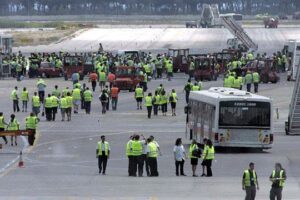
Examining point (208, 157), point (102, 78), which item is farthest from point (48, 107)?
point (208, 157)

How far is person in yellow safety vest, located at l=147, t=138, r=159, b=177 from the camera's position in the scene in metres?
37.8

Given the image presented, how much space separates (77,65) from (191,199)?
54266 mm

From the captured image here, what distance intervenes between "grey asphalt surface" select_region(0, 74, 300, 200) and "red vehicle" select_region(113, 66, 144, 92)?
11.0 m

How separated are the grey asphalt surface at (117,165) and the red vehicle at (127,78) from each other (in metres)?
11.0

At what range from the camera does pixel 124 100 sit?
226 ft

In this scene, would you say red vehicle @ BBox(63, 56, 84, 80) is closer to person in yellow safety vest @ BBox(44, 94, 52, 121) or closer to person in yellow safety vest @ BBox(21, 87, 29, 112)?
person in yellow safety vest @ BBox(21, 87, 29, 112)

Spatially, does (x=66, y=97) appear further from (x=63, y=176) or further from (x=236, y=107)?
(x=63, y=176)

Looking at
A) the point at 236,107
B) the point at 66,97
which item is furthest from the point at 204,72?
the point at 236,107

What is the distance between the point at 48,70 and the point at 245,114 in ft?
145

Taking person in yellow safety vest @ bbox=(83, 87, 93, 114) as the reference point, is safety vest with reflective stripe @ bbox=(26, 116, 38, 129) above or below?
above

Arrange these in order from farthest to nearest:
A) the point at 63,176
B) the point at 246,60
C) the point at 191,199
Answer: the point at 246,60 → the point at 63,176 → the point at 191,199

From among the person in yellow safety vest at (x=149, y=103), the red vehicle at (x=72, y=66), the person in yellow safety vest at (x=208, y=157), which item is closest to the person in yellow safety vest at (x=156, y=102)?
the person in yellow safety vest at (x=149, y=103)

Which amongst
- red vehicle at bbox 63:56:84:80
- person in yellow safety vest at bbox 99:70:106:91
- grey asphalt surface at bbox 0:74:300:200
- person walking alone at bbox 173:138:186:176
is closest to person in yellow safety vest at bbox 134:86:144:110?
grey asphalt surface at bbox 0:74:300:200

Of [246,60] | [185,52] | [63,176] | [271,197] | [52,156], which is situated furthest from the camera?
[185,52]
